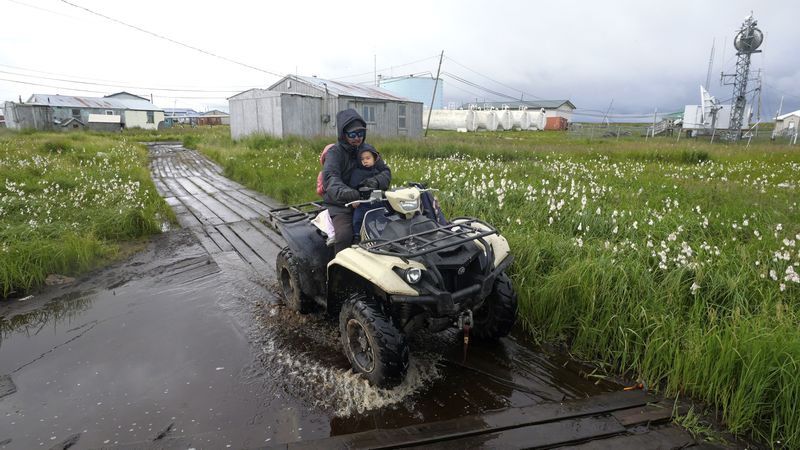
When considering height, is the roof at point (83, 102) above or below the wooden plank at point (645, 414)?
above

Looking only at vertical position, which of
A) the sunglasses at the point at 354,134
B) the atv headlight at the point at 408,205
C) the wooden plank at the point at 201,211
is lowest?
the wooden plank at the point at 201,211

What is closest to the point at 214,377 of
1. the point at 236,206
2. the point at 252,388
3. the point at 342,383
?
the point at 252,388

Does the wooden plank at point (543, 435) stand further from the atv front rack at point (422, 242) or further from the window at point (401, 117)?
the window at point (401, 117)

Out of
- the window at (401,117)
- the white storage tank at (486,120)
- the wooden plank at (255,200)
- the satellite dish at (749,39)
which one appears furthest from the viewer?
the white storage tank at (486,120)

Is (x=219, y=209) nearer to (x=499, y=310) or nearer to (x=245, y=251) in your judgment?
(x=245, y=251)

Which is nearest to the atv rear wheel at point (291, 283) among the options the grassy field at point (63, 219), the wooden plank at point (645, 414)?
the wooden plank at point (645, 414)

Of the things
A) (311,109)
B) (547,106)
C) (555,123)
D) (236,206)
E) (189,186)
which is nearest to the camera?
(236,206)

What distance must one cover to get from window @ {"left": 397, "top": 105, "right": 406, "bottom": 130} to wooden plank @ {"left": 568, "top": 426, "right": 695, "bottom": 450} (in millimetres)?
23355

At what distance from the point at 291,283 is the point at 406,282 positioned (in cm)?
197

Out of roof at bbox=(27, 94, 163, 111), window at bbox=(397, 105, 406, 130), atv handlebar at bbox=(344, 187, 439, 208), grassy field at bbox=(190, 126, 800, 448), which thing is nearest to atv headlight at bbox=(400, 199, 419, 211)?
atv handlebar at bbox=(344, 187, 439, 208)

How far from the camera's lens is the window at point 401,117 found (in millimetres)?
25133

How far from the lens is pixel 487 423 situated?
3.06 metres

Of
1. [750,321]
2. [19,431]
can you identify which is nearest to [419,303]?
[750,321]

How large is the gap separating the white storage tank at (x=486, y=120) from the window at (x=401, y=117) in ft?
98.3
